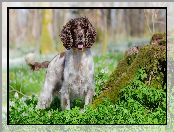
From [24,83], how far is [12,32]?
2.16 feet

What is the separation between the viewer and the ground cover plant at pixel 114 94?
1048 centimetres

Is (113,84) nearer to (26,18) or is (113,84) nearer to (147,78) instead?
(147,78)

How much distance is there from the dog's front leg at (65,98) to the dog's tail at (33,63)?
0.41 metres

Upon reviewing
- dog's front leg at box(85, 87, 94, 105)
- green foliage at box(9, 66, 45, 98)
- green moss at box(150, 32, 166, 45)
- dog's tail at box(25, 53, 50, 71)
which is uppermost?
green moss at box(150, 32, 166, 45)

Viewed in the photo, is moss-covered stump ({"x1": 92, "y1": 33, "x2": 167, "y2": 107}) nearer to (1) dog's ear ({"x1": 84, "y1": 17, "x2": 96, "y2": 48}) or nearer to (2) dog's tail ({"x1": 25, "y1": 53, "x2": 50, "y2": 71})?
(1) dog's ear ({"x1": 84, "y1": 17, "x2": 96, "y2": 48})

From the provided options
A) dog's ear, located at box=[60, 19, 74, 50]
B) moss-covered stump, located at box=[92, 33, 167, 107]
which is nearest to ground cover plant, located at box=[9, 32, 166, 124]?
moss-covered stump, located at box=[92, 33, 167, 107]

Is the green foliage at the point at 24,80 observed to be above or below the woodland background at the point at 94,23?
below

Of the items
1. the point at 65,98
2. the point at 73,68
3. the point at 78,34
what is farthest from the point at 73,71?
the point at 78,34

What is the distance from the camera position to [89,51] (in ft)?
34.3

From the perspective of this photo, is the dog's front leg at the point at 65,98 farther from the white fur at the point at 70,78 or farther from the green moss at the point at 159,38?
the green moss at the point at 159,38

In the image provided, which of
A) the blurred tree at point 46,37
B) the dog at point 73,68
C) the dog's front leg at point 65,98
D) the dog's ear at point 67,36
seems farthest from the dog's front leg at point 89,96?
the blurred tree at point 46,37

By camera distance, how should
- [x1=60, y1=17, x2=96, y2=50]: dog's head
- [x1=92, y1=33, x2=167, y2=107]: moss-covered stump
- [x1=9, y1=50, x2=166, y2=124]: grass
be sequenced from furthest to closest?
[x1=92, y1=33, x2=167, y2=107]: moss-covered stump
[x1=9, y1=50, x2=166, y2=124]: grass
[x1=60, y1=17, x2=96, y2=50]: dog's head

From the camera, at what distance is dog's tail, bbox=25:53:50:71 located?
35.1 feet

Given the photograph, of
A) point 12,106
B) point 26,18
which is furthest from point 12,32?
point 12,106
